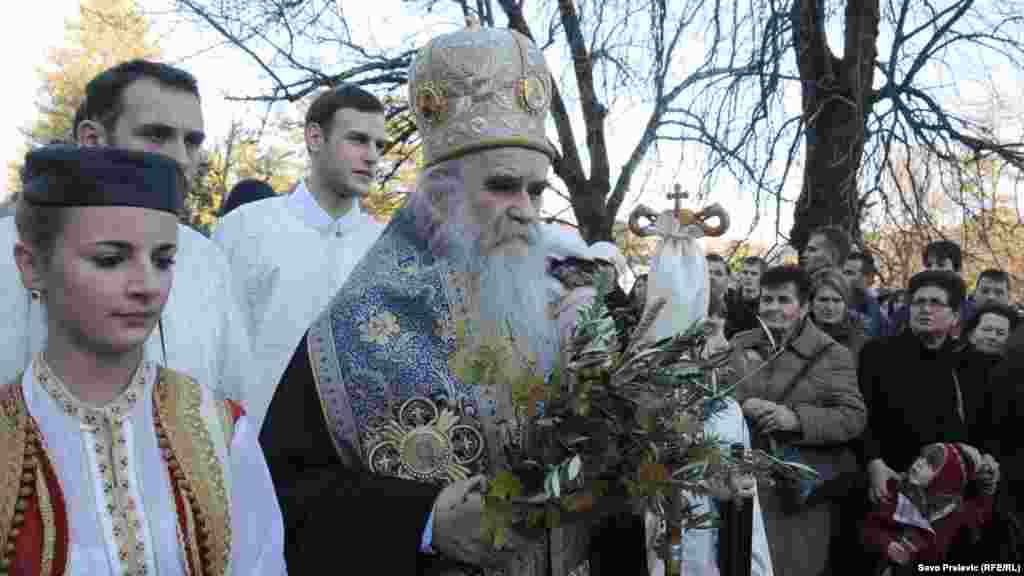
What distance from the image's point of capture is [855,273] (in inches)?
304

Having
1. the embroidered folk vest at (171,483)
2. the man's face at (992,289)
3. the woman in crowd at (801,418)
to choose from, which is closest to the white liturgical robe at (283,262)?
the woman in crowd at (801,418)

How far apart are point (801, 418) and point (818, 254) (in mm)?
2311

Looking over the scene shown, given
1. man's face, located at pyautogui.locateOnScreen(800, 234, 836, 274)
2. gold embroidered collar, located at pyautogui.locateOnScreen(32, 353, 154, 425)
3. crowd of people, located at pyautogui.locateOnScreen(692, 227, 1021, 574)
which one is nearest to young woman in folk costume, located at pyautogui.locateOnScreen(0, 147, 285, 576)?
gold embroidered collar, located at pyautogui.locateOnScreen(32, 353, 154, 425)

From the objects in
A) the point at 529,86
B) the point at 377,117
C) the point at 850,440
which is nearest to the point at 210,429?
the point at 529,86

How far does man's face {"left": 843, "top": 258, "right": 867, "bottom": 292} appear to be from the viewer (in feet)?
25.1

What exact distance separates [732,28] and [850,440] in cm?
389

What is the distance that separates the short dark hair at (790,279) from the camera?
19.1 feet

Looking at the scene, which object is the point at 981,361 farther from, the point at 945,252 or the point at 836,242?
the point at 945,252

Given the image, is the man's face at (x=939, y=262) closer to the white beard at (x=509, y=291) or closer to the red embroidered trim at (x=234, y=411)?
the white beard at (x=509, y=291)

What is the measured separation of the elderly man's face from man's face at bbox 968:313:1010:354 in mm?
4559

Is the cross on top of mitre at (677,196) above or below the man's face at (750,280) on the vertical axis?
below

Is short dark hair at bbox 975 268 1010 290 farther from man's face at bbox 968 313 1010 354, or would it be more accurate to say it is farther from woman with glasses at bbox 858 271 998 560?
woman with glasses at bbox 858 271 998 560

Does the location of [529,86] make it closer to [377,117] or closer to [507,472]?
[507,472]

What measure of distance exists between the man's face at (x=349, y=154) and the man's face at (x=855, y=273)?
3825mm
